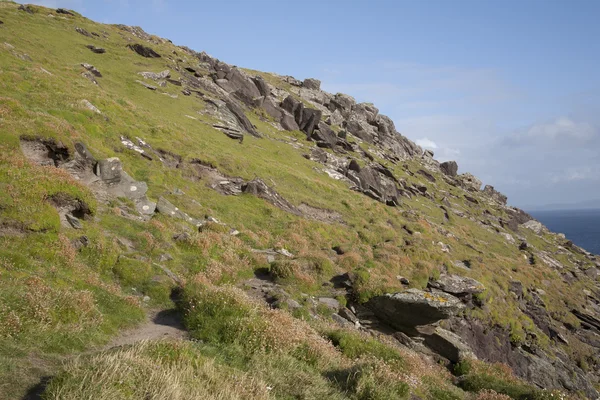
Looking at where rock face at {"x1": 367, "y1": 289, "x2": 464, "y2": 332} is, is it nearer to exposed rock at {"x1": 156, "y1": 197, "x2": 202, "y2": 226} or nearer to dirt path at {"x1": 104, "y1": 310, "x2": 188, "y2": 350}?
dirt path at {"x1": 104, "y1": 310, "x2": 188, "y2": 350}

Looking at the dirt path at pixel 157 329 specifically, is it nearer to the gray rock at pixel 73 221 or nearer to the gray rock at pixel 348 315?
the gray rock at pixel 73 221

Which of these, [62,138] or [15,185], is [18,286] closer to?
[15,185]

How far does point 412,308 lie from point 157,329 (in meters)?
12.9

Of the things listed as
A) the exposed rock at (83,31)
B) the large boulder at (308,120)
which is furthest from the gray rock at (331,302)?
the exposed rock at (83,31)

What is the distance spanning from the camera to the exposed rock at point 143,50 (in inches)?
3057

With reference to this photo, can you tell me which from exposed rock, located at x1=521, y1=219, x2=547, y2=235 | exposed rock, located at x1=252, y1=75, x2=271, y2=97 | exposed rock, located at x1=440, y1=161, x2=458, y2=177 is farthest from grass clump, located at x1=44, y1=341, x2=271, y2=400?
exposed rock, located at x1=440, y1=161, x2=458, y2=177

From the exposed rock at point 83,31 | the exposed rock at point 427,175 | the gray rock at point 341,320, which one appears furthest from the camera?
the exposed rock at point 427,175

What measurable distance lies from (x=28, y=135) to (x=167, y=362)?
1870cm

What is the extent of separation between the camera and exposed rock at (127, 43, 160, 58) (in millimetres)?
77656

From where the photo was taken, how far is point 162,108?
173 ft

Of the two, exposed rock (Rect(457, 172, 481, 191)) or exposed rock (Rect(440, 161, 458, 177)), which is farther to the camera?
exposed rock (Rect(440, 161, 458, 177))

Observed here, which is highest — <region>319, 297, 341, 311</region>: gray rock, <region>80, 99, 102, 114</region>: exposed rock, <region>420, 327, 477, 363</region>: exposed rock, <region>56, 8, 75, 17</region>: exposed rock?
<region>56, 8, 75, 17</region>: exposed rock

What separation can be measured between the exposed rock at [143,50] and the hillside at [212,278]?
13.4m

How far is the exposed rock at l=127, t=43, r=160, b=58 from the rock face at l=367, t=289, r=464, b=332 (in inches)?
2989
